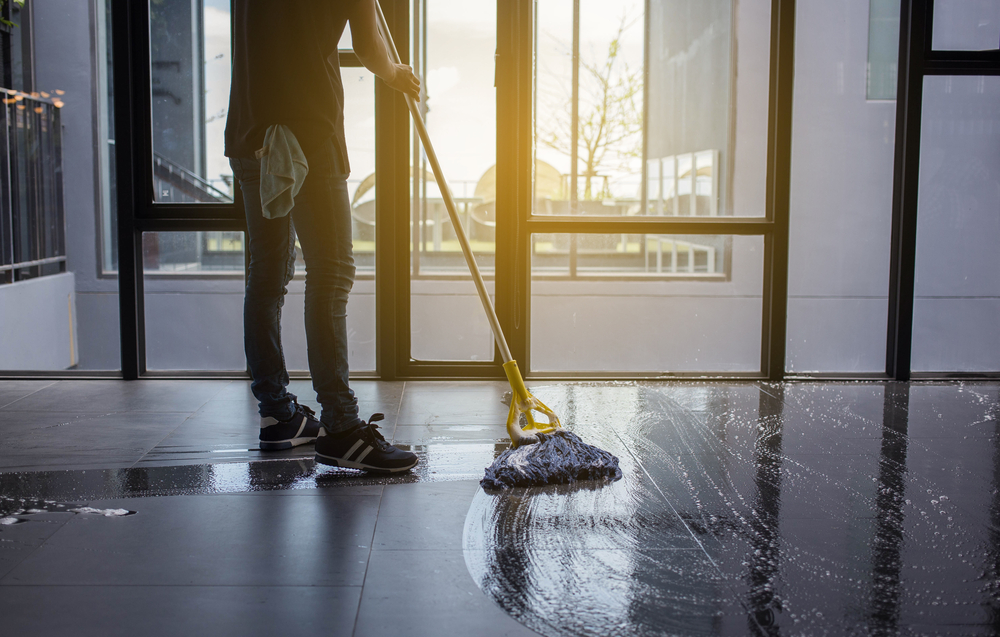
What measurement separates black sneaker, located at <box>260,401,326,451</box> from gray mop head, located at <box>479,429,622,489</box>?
1.79 feet

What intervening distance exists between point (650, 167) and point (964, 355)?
150 centimetres

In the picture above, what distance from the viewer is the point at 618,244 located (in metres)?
3.18

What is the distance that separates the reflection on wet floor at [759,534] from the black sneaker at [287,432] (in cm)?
65

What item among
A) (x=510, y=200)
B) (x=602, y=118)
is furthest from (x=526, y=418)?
(x=602, y=118)

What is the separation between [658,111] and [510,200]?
2.28 feet

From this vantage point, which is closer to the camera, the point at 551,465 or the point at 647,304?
the point at 551,465

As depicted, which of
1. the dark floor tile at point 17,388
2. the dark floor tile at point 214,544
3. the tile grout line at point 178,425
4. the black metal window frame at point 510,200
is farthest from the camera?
the black metal window frame at point 510,200

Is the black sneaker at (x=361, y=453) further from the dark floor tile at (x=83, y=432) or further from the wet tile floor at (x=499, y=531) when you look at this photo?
the dark floor tile at (x=83, y=432)

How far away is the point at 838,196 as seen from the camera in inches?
125

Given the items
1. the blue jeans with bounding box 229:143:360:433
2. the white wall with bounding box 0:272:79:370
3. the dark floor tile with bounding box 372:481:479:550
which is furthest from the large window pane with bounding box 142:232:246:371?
the dark floor tile with bounding box 372:481:479:550

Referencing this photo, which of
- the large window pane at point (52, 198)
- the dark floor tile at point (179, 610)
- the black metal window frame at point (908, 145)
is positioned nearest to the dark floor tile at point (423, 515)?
the dark floor tile at point (179, 610)

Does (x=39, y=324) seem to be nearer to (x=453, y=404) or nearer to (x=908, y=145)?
(x=453, y=404)

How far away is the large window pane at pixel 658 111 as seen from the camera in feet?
10.2

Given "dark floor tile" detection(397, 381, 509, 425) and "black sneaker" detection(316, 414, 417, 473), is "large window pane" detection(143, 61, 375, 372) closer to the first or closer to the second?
"dark floor tile" detection(397, 381, 509, 425)
